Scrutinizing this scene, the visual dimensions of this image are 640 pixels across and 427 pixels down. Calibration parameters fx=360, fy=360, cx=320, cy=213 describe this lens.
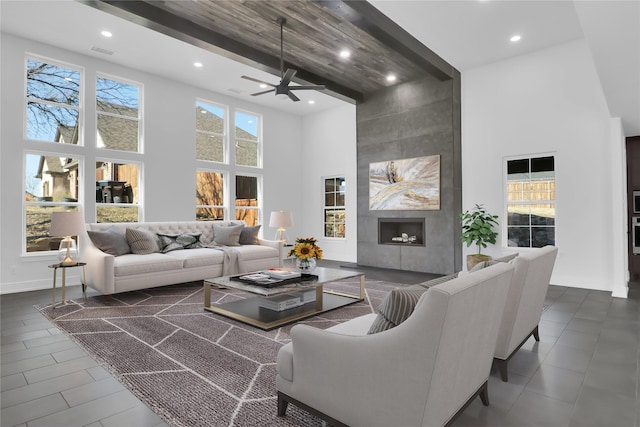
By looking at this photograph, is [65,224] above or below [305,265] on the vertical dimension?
above

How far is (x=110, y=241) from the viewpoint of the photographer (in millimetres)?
4762

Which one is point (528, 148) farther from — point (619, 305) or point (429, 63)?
point (619, 305)

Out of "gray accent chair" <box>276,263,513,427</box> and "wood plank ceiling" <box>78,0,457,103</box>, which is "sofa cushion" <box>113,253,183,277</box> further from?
"gray accent chair" <box>276,263,513,427</box>

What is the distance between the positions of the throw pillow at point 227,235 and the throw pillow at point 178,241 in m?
0.34

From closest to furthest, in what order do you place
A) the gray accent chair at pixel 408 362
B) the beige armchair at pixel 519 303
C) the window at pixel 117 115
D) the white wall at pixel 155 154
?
the gray accent chair at pixel 408 362 → the beige armchair at pixel 519 303 → the white wall at pixel 155 154 → the window at pixel 117 115

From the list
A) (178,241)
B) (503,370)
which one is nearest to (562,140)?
(503,370)

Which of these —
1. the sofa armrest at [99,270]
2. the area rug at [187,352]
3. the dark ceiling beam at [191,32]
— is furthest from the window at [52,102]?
the area rug at [187,352]

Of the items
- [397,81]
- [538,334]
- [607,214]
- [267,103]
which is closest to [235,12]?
[397,81]

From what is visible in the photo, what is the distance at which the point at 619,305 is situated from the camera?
4.21m

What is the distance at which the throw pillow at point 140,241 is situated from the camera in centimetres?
502

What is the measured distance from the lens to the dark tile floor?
1910mm

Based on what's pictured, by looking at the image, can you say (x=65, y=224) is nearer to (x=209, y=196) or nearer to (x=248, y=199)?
(x=209, y=196)

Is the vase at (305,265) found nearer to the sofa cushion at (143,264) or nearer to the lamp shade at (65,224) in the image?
the sofa cushion at (143,264)

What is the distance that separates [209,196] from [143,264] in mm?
3288
